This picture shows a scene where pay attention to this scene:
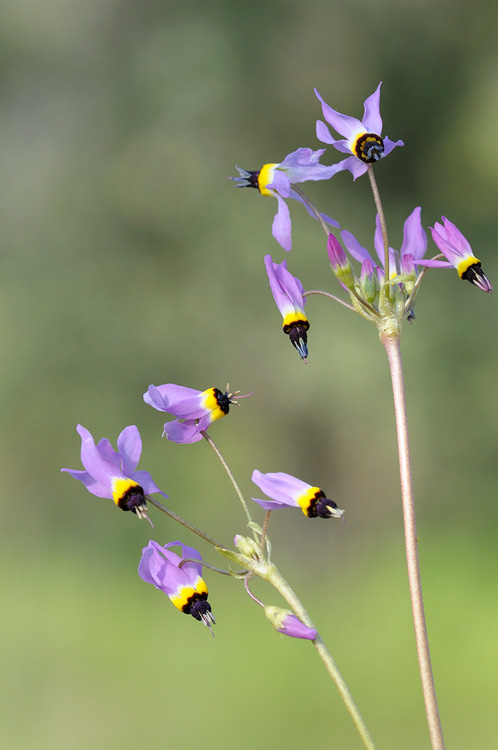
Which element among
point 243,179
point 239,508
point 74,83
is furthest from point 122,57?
point 243,179

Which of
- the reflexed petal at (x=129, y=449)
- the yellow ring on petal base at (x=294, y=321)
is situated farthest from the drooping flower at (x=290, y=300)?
the reflexed petal at (x=129, y=449)

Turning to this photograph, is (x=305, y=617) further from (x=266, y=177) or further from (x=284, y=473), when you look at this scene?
(x=266, y=177)

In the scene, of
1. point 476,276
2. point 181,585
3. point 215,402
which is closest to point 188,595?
point 181,585

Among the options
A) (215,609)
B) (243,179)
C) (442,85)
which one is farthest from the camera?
(442,85)

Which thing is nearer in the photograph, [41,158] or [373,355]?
[373,355]

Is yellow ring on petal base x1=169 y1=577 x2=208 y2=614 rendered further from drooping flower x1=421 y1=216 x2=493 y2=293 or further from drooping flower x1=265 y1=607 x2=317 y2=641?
drooping flower x1=421 y1=216 x2=493 y2=293

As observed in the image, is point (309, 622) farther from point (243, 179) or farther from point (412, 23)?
point (412, 23)

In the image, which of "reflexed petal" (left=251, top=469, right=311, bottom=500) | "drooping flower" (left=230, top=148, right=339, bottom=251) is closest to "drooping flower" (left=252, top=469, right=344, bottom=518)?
"reflexed petal" (left=251, top=469, right=311, bottom=500)

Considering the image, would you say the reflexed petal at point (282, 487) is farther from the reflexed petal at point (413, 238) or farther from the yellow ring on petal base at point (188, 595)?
the reflexed petal at point (413, 238)
